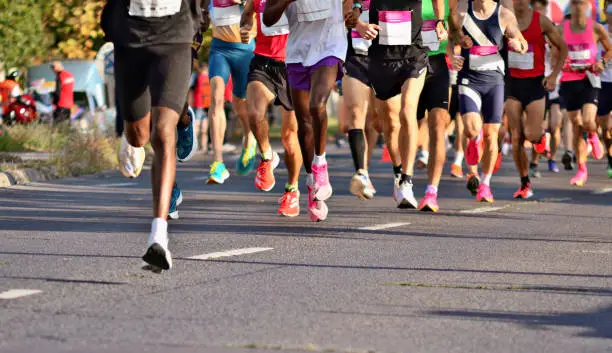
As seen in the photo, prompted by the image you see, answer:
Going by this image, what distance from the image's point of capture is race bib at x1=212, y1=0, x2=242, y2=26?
1334 cm

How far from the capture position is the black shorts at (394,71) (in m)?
12.0

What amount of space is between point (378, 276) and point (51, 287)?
1664 mm

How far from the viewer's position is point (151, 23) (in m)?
7.48

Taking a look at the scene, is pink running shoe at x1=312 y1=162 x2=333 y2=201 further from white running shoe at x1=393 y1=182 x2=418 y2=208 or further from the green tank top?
the green tank top

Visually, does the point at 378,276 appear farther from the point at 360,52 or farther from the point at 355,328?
the point at 360,52

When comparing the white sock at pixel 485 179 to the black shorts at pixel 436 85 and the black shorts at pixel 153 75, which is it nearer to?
the black shorts at pixel 436 85

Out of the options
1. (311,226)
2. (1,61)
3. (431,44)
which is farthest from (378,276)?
(1,61)

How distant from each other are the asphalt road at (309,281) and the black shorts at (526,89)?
2385mm

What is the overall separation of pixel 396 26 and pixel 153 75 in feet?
15.9

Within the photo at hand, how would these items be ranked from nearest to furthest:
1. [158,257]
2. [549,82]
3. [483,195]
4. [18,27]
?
[158,257], [483,195], [549,82], [18,27]

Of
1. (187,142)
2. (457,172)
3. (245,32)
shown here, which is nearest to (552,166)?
(457,172)

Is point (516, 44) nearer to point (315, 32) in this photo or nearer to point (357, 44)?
point (357, 44)

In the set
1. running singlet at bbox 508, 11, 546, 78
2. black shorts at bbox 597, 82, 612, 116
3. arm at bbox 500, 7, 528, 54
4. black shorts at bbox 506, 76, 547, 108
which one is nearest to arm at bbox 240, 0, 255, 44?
arm at bbox 500, 7, 528, 54

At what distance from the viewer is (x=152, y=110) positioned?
7402 mm
